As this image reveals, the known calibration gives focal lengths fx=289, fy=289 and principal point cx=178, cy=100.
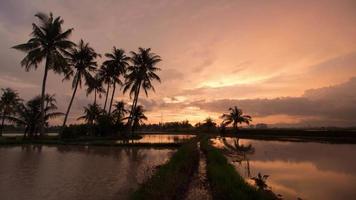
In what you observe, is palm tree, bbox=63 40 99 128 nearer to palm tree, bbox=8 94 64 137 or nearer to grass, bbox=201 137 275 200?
palm tree, bbox=8 94 64 137

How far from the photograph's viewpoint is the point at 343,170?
15.5 metres

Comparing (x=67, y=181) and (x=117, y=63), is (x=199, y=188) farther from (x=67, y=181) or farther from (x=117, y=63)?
(x=117, y=63)

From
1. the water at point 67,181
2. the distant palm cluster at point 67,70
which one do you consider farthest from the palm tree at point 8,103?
the water at point 67,181

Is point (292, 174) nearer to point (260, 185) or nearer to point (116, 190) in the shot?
point (260, 185)

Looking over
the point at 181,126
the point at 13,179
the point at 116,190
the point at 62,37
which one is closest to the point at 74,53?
the point at 62,37

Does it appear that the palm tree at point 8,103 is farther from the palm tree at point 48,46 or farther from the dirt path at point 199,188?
the dirt path at point 199,188

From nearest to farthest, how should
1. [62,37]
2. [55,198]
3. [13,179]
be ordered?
[55,198] → [13,179] → [62,37]

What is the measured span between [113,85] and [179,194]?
3954cm

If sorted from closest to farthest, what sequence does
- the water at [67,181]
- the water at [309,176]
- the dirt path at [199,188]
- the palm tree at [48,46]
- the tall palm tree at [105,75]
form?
the dirt path at [199,188] → the water at [67,181] → the water at [309,176] → the palm tree at [48,46] → the tall palm tree at [105,75]

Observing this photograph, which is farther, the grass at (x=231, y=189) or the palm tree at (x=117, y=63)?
the palm tree at (x=117, y=63)

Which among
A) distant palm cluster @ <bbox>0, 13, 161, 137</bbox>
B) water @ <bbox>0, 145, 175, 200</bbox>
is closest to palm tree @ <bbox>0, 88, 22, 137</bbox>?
distant palm cluster @ <bbox>0, 13, 161, 137</bbox>

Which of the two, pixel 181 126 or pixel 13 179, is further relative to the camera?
pixel 181 126

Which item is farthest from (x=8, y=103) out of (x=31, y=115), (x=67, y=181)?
(x=67, y=181)

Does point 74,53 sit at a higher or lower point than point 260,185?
higher
